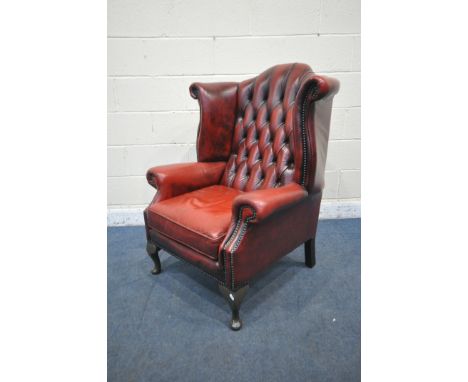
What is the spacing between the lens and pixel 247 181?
5.88 feet

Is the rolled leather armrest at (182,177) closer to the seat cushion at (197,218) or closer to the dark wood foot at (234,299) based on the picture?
the seat cushion at (197,218)

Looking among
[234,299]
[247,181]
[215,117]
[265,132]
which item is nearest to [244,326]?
[234,299]

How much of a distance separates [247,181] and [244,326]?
82 centimetres

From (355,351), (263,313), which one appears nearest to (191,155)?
(263,313)

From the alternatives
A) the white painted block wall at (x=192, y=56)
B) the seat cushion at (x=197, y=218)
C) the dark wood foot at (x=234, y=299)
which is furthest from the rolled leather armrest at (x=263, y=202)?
the white painted block wall at (x=192, y=56)

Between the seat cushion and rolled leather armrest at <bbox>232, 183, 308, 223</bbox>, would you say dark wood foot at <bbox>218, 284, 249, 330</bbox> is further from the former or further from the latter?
rolled leather armrest at <bbox>232, 183, 308, 223</bbox>

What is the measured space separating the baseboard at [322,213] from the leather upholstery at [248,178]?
0.82 m

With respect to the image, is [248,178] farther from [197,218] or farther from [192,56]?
[192,56]

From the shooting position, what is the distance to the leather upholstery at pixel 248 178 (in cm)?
125

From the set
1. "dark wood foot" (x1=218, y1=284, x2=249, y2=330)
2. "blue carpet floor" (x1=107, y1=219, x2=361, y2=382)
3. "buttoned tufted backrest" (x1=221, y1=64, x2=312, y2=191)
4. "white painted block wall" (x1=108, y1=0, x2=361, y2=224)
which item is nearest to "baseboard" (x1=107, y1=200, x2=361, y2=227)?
"white painted block wall" (x1=108, y1=0, x2=361, y2=224)

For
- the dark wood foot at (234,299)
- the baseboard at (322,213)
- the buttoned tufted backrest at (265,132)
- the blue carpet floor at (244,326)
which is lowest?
the blue carpet floor at (244,326)

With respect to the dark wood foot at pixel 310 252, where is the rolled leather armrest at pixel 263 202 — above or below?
above

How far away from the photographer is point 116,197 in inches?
94.0

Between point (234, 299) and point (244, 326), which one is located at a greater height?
point (234, 299)
